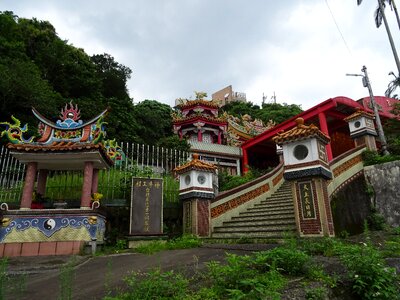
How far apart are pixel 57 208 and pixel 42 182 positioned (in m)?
1.61

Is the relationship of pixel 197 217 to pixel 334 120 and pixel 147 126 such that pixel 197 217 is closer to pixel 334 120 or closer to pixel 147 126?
pixel 334 120

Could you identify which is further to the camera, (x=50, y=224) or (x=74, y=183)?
(x=74, y=183)

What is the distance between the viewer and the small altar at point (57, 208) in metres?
7.42

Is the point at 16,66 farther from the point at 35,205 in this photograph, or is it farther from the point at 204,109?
the point at 204,109

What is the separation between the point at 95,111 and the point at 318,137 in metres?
19.7

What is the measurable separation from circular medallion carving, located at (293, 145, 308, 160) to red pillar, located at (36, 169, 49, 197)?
24.4 ft

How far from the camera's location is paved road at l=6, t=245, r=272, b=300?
13.4 feet

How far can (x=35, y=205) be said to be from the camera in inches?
327

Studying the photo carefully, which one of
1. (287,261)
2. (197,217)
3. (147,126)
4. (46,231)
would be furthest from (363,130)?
(147,126)

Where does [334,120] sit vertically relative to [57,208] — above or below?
above

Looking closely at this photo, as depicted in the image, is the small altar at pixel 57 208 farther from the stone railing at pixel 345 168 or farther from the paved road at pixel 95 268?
the stone railing at pixel 345 168

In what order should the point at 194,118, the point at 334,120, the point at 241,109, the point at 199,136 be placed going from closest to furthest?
the point at 334,120 < the point at 194,118 < the point at 199,136 < the point at 241,109

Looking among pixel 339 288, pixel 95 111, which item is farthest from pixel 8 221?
pixel 95 111

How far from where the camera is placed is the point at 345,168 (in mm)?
9242
